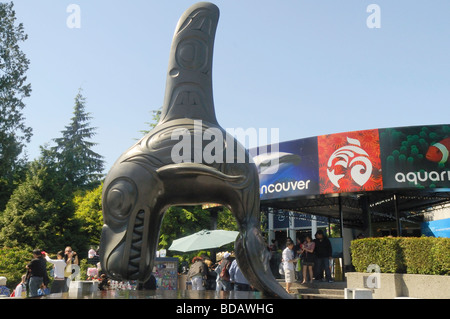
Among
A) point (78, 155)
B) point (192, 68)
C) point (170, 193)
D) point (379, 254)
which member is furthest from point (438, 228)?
point (78, 155)

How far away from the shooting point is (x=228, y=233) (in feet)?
44.5

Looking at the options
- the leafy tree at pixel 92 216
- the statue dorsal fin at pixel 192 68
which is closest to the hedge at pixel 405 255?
the statue dorsal fin at pixel 192 68

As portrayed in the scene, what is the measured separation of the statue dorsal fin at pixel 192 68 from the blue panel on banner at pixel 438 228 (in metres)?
17.5

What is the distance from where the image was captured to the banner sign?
1521cm

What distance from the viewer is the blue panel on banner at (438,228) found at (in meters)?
19.7

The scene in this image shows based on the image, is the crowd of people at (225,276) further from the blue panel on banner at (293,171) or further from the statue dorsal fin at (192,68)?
the blue panel on banner at (293,171)

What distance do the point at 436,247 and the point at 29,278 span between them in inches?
394

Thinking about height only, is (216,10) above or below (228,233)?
above

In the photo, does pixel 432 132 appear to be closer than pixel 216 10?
No

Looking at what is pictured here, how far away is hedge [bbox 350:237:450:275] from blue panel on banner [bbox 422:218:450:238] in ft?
30.5

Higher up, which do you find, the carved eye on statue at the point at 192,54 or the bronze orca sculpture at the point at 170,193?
the carved eye on statue at the point at 192,54

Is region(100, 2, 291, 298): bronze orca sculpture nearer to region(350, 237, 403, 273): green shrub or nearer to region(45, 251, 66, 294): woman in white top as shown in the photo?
region(45, 251, 66, 294): woman in white top
